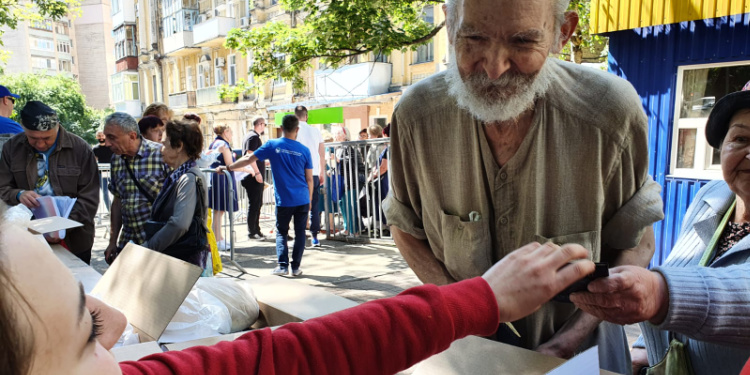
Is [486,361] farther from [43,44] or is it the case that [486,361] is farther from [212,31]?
[43,44]

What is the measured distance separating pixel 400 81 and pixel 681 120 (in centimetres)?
1454

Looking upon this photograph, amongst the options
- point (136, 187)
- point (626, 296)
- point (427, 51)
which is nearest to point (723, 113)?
point (626, 296)

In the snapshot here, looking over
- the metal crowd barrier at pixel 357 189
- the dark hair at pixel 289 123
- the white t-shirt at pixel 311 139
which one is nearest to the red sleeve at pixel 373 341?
the dark hair at pixel 289 123

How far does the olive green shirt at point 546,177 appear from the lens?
54.2 inches

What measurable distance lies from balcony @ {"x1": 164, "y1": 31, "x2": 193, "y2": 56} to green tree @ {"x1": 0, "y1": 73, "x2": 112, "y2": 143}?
12858mm

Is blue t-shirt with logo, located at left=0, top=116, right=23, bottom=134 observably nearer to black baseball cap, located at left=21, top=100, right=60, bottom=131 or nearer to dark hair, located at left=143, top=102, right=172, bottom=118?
dark hair, located at left=143, top=102, right=172, bottom=118

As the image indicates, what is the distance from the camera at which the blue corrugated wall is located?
5.33 m

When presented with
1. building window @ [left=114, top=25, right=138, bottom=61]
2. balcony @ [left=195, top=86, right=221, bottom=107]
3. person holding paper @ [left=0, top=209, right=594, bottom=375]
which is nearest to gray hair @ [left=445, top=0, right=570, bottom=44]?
person holding paper @ [left=0, top=209, right=594, bottom=375]

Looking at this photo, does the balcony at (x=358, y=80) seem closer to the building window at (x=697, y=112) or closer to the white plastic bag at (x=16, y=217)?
the building window at (x=697, y=112)

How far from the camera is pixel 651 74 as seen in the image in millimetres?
5828

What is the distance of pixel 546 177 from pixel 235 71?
92.9 feet

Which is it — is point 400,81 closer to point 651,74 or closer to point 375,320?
point 651,74

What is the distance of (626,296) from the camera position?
3.50ft

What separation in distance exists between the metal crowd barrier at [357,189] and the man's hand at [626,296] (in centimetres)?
642
